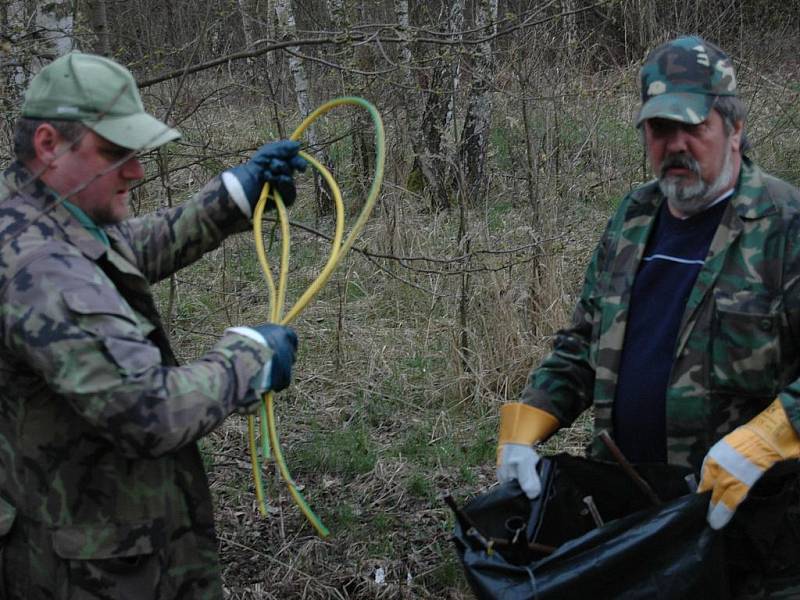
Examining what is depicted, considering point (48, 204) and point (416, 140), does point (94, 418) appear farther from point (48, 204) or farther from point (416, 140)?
point (416, 140)

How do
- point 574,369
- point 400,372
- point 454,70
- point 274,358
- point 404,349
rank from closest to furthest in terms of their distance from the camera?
point 274,358
point 574,369
point 400,372
point 454,70
point 404,349

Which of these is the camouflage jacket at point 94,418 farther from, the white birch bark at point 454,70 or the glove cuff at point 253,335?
the white birch bark at point 454,70

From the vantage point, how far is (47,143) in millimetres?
1992

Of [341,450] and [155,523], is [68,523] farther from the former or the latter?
[341,450]

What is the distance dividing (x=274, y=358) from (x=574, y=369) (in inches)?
38.1

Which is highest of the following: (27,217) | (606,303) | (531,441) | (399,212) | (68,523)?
(27,217)

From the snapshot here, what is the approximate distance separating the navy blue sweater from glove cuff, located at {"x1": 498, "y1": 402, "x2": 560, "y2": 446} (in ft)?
0.65

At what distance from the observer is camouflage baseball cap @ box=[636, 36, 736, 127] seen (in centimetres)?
229

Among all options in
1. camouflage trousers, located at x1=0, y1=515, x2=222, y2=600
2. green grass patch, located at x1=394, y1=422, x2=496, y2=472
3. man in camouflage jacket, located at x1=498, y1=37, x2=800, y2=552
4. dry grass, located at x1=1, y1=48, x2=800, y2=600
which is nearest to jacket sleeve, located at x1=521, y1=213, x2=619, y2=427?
man in camouflage jacket, located at x1=498, y1=37, x2=800, y2=552

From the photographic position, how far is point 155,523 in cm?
211

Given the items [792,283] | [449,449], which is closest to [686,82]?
[792,283]

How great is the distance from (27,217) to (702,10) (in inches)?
254

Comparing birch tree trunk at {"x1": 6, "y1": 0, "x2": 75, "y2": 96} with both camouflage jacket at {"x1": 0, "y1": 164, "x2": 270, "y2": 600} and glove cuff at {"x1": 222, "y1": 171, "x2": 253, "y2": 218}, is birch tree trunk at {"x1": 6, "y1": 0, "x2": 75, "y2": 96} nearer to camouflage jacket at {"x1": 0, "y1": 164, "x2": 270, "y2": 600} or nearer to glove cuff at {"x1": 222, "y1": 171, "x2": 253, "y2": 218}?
glove cuff at {"x1": 222, "y1": 171, "x2": 253, "y2": 218}

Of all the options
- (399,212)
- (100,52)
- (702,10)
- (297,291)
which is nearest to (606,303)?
(100,52)
